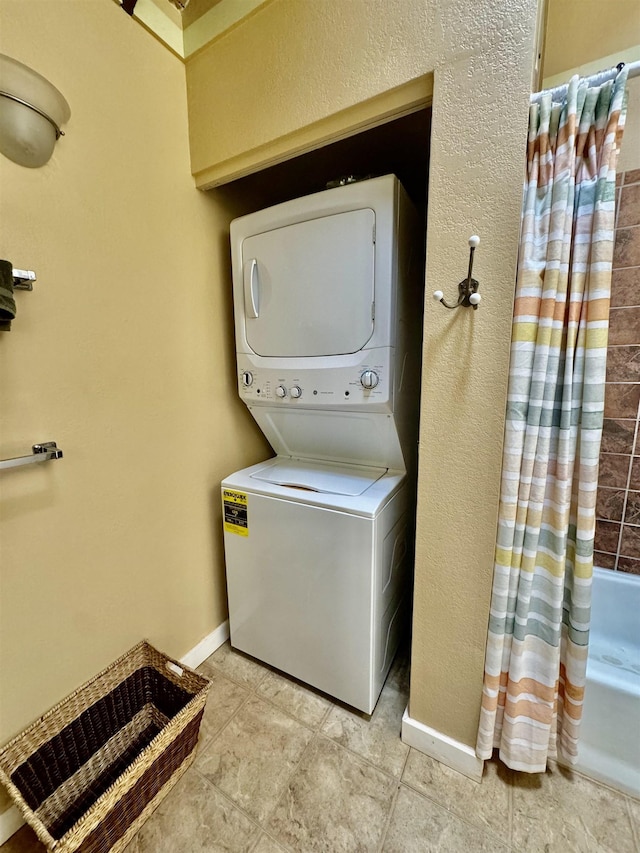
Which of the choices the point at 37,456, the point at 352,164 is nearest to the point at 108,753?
the point at 37,456

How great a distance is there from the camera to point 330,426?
4.93ft

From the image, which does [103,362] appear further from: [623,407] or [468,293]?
[623,407]

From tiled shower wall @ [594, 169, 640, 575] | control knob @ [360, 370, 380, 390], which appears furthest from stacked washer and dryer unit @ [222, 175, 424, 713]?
tiled shower wall @ [594, 169, 640, 575]

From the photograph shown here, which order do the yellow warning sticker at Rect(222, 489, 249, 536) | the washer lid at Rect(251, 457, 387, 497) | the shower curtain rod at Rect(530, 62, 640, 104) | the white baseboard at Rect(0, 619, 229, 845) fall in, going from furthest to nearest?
the white baseboard at Rect(0, 619, 229, 845) < the yellow warning sticker at Rect(222, 489, 249, 536) < the washer lid at Rect(251, 457, 387, 497) < the shower curtain rod at Rect(530, 62, 640, 104)

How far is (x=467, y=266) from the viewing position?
0.96 metres

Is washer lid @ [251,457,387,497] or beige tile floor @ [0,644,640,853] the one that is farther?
washer lid @ [251,457,387,497]

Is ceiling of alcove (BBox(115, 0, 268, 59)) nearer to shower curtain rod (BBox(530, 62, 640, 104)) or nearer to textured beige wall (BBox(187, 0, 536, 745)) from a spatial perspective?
textured beige wall (BBox(187, 0, 536, 745))

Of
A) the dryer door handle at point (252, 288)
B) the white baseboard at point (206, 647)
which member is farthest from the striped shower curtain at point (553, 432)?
the white baseboard at point (206, 647)

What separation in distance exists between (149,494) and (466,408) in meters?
1.20

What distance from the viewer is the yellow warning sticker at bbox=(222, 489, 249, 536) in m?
1.49

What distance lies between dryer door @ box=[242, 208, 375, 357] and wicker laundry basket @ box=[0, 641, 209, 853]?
130cm

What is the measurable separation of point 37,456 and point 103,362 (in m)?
0.38

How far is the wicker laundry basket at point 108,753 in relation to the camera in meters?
0.93

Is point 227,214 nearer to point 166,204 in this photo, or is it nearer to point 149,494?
point 166,204
